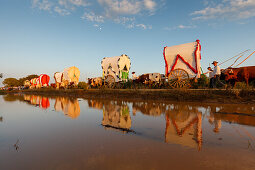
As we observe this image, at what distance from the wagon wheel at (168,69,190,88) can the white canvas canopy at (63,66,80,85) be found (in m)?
15.1

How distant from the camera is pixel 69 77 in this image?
19.5 m

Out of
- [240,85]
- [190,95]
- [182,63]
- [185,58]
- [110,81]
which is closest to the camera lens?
[190,95]

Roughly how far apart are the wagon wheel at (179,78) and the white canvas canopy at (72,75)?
1508cm

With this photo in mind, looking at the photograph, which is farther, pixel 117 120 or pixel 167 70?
pixel 167 70

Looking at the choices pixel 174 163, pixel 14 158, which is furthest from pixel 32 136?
pixel 174 163

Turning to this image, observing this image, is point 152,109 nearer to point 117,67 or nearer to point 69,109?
point 69,109

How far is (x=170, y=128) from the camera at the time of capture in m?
2.96

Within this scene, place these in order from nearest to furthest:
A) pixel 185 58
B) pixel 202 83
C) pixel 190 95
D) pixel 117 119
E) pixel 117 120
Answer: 1. pixel 117 120
2. pixel 117 119
3. pixel 190 95
4. pixel 185 58
5. pixel 202 83

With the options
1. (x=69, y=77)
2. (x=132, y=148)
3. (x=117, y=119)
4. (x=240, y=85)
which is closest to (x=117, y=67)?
(x=240, y=85)

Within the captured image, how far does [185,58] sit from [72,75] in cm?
1612

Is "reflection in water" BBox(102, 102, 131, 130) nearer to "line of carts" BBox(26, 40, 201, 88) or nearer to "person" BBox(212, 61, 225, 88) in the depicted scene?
"line of carts" BBox(26, 40, 201, 88)

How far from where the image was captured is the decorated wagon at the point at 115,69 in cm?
1307

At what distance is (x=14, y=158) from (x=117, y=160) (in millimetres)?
1347

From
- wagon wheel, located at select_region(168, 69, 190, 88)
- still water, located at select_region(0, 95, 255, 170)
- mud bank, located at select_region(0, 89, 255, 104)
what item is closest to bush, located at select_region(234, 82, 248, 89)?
mud bank, located at select_region(0, 89, 255, 104)
